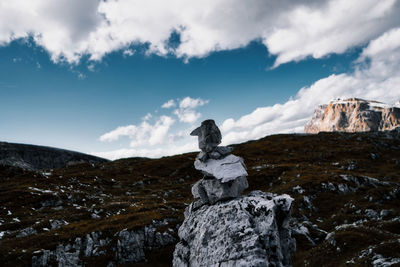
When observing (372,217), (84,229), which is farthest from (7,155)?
(372,217)

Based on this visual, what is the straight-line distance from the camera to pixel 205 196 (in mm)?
21469

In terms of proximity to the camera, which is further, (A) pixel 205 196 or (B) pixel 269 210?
(A) pixel 205 196

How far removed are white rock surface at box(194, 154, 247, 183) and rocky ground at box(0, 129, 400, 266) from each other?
17.0 metres

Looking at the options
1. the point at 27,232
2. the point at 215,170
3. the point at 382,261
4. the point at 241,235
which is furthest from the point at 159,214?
the point at 241,235

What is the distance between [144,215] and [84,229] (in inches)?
403

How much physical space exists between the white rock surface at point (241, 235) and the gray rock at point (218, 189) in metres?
0.66

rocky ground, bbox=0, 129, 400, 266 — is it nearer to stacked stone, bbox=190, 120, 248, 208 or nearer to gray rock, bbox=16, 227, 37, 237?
gray rock, bbox=16, 227, 37, 237

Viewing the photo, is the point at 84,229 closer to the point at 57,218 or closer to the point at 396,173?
the point at 57,218

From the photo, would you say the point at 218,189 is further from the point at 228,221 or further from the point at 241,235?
the point at 241,235

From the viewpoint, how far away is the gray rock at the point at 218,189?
1983cm

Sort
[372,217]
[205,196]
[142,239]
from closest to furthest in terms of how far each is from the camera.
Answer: [205,196] → [142,239] → [372,217]

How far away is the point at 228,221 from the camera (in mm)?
17469

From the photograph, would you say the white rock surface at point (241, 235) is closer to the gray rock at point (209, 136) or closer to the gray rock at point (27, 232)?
the gray rock at point (209, 136)

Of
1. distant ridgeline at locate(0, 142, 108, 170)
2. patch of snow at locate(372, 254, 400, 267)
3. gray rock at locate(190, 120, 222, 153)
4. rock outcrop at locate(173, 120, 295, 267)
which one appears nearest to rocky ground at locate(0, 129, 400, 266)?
patch of snow at locate(372, 254, 400, 267)
